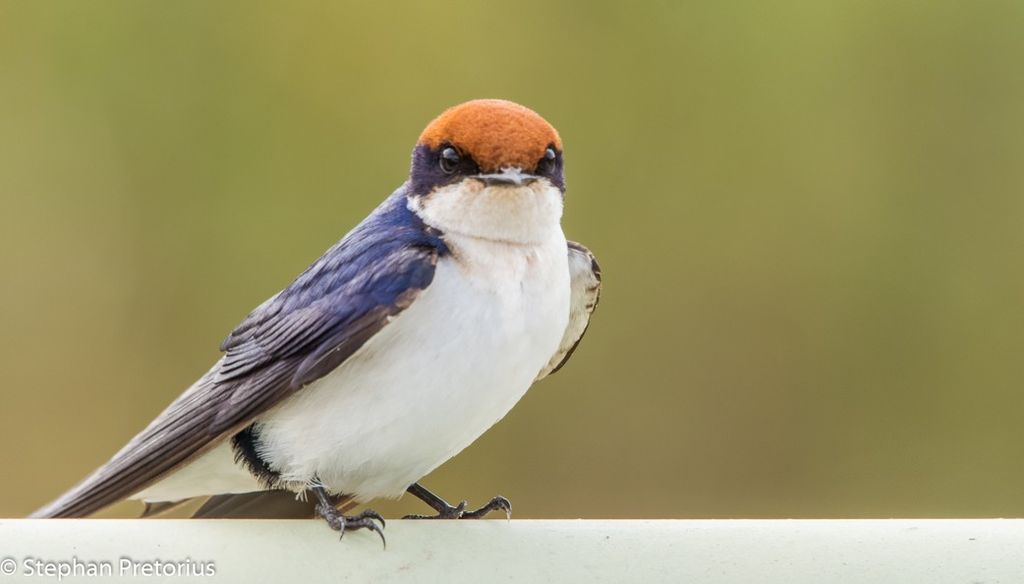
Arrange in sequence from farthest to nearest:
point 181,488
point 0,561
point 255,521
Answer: point 181,488 < point 255,521 < point 0,561

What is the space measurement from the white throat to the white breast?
0.03 feet

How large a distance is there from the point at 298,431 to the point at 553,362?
31cm

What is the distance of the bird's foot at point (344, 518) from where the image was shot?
3.73 ft

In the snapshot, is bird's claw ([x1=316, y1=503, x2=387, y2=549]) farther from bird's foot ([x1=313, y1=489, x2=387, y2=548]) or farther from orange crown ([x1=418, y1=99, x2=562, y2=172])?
orange crown ([x1=418, y1=99, x2=562, y2=172])

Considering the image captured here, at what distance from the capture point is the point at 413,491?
4.69 feet

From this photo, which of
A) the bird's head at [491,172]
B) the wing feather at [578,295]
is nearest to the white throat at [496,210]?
the bird's head at [491,172]

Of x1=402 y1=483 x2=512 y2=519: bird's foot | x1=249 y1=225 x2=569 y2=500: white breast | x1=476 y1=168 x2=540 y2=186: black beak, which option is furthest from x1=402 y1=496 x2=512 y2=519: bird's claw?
x1=476 y1=168 x2=540 y2=186: black beak

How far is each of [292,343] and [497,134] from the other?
268 mm

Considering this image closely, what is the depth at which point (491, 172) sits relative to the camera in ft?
4.06

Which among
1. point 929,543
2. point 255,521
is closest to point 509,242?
point 255,521

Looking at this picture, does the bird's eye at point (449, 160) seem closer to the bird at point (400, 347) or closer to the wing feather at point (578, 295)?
the bird at point (400, 347)

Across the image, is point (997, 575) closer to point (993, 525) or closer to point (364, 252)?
point (993, 525)

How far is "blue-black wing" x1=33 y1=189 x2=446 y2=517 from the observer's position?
120 centimetres

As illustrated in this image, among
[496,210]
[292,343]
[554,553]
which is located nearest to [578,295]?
[496,210]
